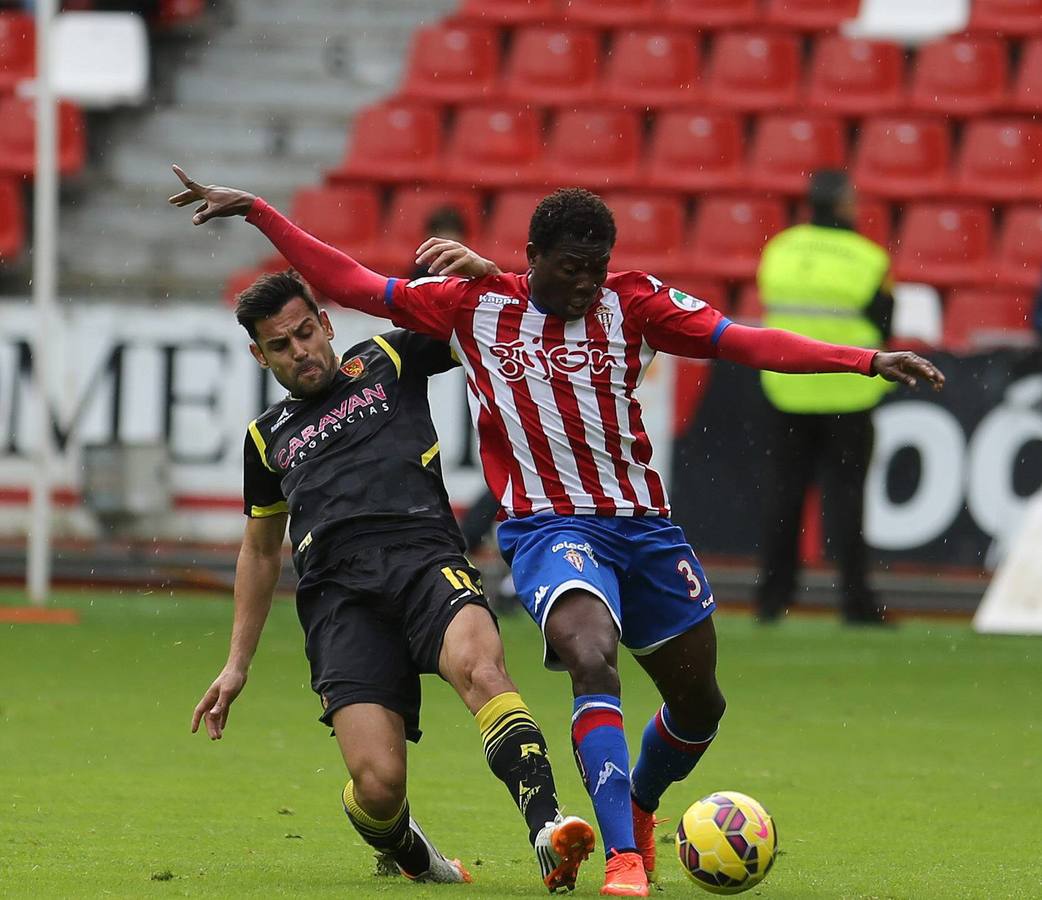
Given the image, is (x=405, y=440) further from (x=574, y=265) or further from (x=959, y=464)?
(x=959, y=464)

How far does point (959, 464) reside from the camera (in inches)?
467

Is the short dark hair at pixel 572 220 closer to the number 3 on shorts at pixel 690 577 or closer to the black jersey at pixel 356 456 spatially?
the black jersey at pixel 356 456

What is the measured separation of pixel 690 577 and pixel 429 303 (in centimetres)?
101

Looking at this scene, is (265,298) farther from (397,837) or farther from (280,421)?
(397,837)

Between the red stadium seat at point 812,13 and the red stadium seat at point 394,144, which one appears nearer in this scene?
the red stadium seat at point 394,144

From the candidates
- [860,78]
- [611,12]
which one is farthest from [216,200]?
[611,12]

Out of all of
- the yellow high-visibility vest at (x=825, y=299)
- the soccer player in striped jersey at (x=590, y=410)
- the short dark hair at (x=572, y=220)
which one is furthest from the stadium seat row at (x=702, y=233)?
the short dark hair at (x=572, y=220)

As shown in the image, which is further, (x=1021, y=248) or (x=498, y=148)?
(x=498, y=148)

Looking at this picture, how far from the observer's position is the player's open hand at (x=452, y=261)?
222 inches

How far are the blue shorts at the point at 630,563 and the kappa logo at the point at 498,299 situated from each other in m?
0.57

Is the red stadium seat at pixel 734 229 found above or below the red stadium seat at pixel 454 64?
below

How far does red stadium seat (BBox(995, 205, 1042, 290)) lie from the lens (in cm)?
1416

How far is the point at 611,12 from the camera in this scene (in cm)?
1616

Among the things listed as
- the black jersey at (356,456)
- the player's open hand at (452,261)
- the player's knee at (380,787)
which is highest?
the player's open hand at (452,261)
